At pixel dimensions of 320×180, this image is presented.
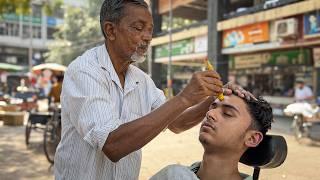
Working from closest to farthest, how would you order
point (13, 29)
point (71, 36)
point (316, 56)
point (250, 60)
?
point (316, 56)
point (250, 60)
point (71, 36)
point (13, 29)

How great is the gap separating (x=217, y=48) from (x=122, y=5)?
14.6 m

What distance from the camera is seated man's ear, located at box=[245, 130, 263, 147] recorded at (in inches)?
75.9

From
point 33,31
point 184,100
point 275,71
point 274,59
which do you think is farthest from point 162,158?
point 33,31

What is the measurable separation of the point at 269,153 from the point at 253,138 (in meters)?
0.12

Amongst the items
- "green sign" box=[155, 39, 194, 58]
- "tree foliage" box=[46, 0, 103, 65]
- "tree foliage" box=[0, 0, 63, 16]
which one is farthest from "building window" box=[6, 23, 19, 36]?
"tree foliage" box=[0, 0, 63, 16]

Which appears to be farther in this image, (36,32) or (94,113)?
(36,32)

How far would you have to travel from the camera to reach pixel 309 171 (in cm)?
587

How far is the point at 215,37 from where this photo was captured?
1612cm

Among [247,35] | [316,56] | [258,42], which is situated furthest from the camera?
[247,35]

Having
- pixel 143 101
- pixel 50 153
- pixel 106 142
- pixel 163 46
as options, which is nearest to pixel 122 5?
pixel 143 101

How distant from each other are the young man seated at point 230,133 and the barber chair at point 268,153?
0.04 metres

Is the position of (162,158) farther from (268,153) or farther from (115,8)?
(115,8)

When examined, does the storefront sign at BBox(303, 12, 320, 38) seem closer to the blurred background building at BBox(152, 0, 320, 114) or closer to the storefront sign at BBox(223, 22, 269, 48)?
the blurred background building at BBox(152, 0, 320, 114)

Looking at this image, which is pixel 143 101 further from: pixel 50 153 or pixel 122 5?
pixel 50 153
